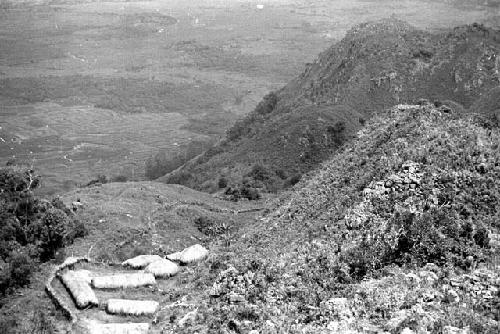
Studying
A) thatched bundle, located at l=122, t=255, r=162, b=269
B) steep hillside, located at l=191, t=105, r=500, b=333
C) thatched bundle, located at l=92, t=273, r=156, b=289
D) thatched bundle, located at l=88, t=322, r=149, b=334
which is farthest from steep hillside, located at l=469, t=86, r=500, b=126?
thatched bundle, located at l=88, t=322, r=149, b=334

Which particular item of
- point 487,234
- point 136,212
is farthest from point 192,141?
point 487,234

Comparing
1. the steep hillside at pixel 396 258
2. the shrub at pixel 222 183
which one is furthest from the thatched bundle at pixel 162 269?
the shrub at pixel 222 183

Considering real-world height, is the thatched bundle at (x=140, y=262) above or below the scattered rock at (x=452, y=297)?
below

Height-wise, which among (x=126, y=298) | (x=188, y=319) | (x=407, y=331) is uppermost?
(x=407, y=331)

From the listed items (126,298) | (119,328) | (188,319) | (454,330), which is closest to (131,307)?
(119,328)

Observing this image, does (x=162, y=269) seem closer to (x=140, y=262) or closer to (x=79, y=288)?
(x=140, y=262)

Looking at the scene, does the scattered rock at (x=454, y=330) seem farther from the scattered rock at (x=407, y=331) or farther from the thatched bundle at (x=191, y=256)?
the thatched bundle at (x=191, y=256)
